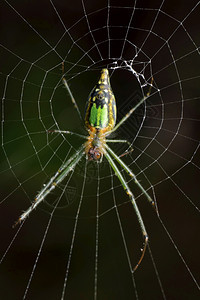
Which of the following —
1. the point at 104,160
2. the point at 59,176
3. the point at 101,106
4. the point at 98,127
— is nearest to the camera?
the point at 101,106

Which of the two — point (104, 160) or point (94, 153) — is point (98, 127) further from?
point (104, 160)

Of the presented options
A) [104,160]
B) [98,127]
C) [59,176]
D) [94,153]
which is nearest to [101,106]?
[98,127]

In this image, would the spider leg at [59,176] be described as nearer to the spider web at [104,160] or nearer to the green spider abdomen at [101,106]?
the spider web at [104,160]

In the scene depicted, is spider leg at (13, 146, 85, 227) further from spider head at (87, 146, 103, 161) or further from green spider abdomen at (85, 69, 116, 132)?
green spider abdomen at (85, 69, 116, 132)

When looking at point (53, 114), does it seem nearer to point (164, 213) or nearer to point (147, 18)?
point (147, 18)

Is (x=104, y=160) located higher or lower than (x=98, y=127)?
lower

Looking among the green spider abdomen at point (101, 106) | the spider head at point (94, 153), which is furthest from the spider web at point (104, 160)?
the green spider abdomen at point (101, 106)
